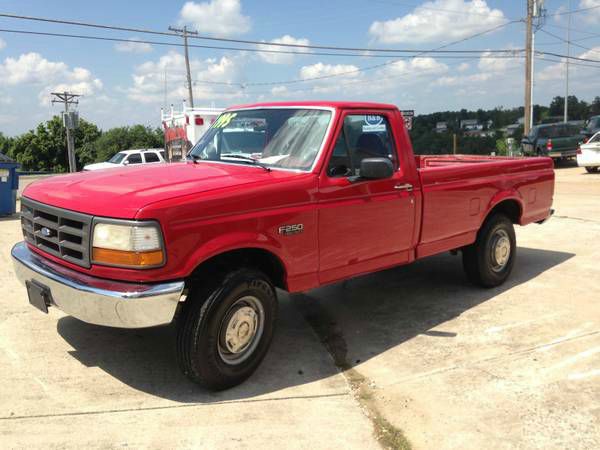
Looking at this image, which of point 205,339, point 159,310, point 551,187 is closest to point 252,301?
point 205,339

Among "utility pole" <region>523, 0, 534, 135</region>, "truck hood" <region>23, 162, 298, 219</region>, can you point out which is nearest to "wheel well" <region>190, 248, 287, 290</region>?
"truck hood" <region>23, 162, 298, 219</region>

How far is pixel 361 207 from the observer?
4.31 metres

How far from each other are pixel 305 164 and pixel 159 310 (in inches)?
62.0

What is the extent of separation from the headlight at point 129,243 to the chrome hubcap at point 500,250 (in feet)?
13.3

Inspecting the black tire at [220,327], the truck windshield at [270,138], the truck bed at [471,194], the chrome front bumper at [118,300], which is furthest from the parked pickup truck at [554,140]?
the chrome front bumper at [118,300]

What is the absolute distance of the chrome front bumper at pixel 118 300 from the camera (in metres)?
3.21

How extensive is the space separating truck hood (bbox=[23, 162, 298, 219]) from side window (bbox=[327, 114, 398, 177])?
448mm

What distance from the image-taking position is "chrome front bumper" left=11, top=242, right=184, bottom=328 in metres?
3.21

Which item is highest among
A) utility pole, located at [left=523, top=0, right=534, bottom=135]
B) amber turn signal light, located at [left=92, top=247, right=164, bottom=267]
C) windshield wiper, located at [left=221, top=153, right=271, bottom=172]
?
utility pole, located at [left=523, top=0, right=534, bottom=135]

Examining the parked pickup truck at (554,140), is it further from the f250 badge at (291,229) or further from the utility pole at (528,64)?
the f250 badge at (291,229)

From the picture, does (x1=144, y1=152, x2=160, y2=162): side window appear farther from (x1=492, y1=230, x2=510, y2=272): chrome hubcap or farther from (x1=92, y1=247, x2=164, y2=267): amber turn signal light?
(x1=92, y1=247, x2=164, y2=267): amber turn signal light

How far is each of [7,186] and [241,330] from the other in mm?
10863

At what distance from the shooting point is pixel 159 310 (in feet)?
10.7

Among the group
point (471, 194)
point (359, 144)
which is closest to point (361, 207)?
point (359, 144)
